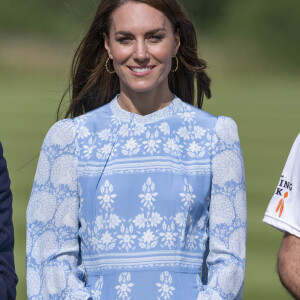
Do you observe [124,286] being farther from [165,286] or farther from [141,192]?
[141,192]

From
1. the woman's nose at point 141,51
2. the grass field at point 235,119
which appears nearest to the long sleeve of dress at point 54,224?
the woman's nose at point 141,51

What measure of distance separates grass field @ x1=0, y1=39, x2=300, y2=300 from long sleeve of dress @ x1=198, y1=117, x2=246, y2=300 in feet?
2.89

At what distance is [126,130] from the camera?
4234 millimetres

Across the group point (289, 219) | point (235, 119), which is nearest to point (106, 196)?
point (289, 219)

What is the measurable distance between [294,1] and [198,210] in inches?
1290

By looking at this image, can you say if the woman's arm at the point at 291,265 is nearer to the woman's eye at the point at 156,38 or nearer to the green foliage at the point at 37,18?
the woman's eye at the point at 156,38

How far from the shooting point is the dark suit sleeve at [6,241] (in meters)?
3.60

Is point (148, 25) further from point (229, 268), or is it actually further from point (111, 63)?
point (229, 268)

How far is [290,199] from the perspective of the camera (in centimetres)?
396

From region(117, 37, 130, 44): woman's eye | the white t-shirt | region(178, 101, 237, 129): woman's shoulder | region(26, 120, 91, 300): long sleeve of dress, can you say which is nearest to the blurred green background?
region(26, 120, 91, 300): long sleeve of dress

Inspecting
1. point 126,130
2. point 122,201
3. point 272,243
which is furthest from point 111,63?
point 272,243

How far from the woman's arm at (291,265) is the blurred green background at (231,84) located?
389 centimetres

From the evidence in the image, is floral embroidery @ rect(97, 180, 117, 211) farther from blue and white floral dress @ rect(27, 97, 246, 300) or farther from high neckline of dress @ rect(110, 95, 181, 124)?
high neckline of dress @ rect(110, 95, 181, 124)

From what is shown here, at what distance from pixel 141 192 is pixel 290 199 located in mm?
505
